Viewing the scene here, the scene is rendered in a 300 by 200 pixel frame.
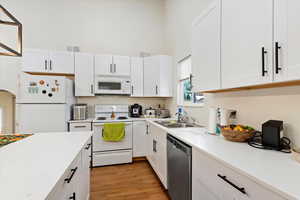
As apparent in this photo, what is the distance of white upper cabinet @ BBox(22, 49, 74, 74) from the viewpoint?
2.86m

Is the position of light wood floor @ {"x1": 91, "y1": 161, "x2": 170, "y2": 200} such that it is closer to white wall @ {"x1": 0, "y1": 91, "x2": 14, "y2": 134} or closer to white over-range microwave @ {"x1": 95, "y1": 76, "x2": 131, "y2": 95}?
white over-range microwave @ {"x1": 95, "y1": 76, "x2": 131, "y2": 95}

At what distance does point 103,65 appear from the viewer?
319 cm

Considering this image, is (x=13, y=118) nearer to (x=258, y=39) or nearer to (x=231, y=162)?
(x=231, y=162)

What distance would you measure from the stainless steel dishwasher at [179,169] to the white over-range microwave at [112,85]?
186 cm

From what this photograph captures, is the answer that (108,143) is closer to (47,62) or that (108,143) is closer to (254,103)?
(47,62)

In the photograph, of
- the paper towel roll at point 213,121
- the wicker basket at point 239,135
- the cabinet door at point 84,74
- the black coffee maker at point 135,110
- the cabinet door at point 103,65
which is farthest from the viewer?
the black coffee maker at point 135,110

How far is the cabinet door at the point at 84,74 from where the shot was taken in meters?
3.05

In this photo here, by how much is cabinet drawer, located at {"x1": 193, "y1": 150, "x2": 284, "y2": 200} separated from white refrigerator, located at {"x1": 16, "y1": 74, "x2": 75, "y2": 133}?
2.46 meters

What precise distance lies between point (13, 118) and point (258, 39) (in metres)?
4.42

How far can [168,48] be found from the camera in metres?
3.56

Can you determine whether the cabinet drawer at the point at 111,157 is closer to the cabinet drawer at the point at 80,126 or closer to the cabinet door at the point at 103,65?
the cabinet drawer at the point at 80,126

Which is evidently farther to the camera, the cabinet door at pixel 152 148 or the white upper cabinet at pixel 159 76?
the white upper cabinet at pixel 159 76

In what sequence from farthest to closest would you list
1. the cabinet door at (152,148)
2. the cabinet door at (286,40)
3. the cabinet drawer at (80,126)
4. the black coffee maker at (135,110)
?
the black coffee maker at (135,110)
the cabinet drawer at (80,126)
the cabinet door at (152,148)
the cabinet door at (286,40)

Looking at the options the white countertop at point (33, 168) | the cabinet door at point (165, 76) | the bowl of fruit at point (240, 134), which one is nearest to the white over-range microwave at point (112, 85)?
the cabinet door at point (165, 76)
